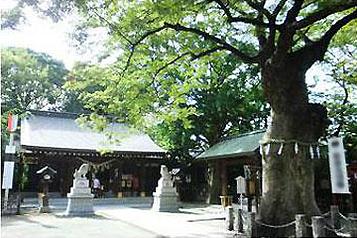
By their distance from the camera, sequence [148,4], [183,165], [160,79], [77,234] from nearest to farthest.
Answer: [148,4] < [77,234] < [160,79] < [183,165]

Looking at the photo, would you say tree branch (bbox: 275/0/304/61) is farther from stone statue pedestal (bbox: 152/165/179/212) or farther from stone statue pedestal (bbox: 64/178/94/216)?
stone statue pedestal (bbox: 64/178/94/216)

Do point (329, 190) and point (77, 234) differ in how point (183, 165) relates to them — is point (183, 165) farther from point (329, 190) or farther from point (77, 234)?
point (77, 234)

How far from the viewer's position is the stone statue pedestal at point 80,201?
54.0ft

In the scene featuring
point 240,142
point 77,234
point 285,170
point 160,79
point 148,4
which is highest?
point 148,4

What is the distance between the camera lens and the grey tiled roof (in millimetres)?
23516

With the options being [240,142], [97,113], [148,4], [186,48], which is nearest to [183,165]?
[240,142]

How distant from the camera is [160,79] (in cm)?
1380

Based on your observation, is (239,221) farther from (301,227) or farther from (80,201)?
(80,201)

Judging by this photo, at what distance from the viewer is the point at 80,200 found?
16.8 m

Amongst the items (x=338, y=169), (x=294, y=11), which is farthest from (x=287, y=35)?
(x=338, y=169)

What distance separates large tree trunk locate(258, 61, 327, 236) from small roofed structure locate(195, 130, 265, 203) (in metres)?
6.48

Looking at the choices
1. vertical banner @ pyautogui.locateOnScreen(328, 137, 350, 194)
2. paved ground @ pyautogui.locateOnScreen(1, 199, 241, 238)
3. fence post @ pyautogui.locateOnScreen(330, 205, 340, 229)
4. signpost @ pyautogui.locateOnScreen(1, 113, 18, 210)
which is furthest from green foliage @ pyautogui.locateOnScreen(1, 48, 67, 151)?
vertical banner @ pyautogui.locateOnScreen(328, 137, 350, 194)

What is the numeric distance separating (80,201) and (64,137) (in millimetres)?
9917

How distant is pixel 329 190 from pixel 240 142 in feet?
17.5
